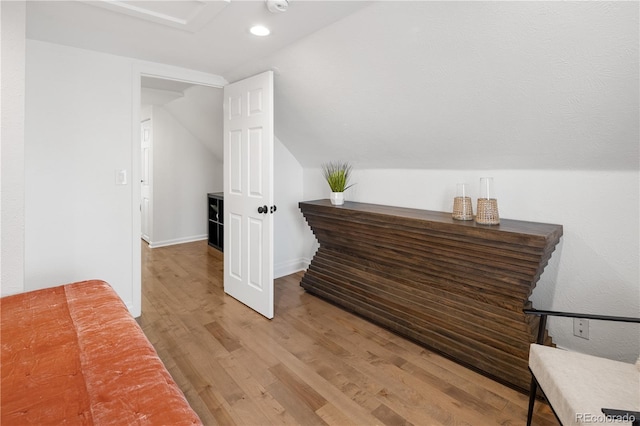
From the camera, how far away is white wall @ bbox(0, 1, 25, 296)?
63.7 inches

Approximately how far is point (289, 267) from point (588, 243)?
2.79m

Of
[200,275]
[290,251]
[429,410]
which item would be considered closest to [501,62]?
[429,410]

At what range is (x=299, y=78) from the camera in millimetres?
2674

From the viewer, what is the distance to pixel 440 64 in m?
1.92

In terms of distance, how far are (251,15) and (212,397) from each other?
2180 mm

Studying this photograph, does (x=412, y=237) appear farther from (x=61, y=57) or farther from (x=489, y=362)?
(x=61, y=57)

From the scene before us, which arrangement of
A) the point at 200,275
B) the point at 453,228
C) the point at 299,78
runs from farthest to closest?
the point at 200,275
the point at 299,78
the point at 453,228

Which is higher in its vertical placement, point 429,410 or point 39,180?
point 39,180

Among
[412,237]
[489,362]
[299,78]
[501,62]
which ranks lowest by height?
[489,362]

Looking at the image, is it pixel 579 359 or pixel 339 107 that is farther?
pixel 339 107

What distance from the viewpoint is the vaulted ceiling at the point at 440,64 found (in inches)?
60.4

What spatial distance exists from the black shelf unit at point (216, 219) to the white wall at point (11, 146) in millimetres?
3242

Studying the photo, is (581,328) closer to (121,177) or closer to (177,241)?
(121,177)
